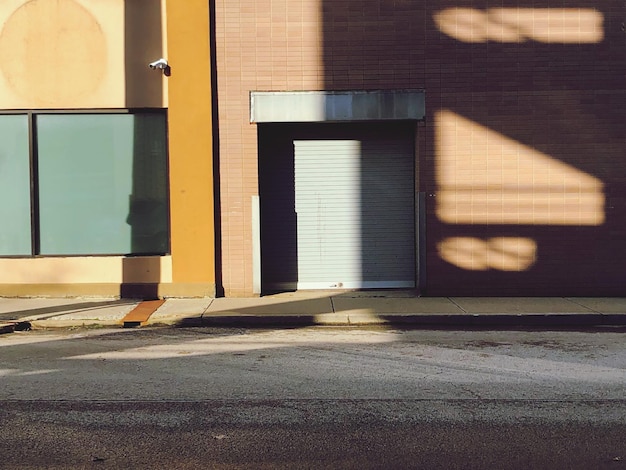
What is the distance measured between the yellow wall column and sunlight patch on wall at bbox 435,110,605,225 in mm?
4233

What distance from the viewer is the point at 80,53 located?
1182 cm

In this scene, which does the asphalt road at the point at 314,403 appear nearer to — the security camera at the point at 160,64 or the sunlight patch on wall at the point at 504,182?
the sunlight patch on wall at the point at 504,182

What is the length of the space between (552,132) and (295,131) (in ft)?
15.5

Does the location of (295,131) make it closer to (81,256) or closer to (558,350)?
(81,256)

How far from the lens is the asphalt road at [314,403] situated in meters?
4.47

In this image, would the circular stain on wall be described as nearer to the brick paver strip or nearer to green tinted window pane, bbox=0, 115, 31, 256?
green tinted window pane, bbox=0, 115, 31, 256

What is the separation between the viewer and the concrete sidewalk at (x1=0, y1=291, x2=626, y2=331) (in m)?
10.1

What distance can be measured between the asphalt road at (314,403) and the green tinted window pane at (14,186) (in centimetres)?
393

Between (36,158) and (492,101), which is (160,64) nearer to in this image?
(36,158)

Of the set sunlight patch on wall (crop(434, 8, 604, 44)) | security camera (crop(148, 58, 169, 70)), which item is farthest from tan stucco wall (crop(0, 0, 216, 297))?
sunlight patch on wall (crop(434, 8, 604, 44))

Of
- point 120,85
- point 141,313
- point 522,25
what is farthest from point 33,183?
point 522,25

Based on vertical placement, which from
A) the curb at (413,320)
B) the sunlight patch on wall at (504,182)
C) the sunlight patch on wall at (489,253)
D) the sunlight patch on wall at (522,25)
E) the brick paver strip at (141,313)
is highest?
the sunlight patch on wall at (522,25)

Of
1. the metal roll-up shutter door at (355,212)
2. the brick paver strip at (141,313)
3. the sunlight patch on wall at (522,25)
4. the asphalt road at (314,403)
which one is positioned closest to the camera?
the asphalt road at (314,403)

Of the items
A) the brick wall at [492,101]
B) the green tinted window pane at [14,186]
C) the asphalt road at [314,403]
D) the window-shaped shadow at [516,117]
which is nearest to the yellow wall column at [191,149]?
the brick wall at [492,101]
